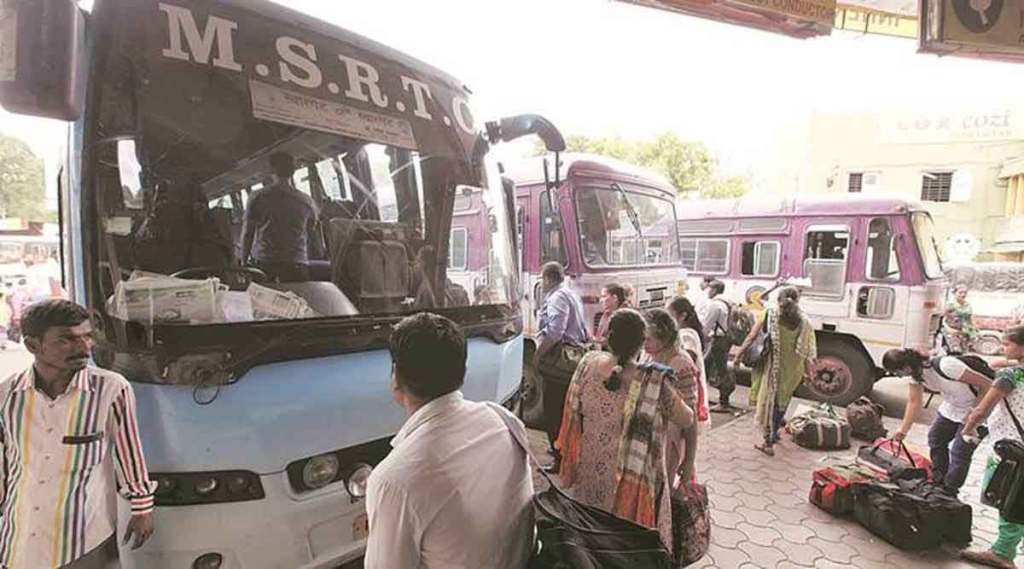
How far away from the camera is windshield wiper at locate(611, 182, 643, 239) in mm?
5910

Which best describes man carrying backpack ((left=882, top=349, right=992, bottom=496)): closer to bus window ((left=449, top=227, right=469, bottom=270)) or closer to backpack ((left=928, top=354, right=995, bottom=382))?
backpack ((left=928, top=354, right=995, bottom=382))

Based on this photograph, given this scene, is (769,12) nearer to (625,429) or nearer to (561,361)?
(561,361)

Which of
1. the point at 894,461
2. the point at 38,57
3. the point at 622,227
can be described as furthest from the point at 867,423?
the point at 38,57

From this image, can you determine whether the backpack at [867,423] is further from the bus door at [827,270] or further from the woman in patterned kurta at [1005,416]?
→ the woman in patterned kurta at [1005,416]

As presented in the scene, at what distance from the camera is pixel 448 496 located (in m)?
1.23

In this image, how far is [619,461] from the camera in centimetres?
236

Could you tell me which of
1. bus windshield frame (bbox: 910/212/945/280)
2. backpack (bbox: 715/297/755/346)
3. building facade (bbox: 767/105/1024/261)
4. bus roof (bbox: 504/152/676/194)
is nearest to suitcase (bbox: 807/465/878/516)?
backpack (bbox: 715/297/755/346)

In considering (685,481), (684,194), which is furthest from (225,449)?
(684,194)

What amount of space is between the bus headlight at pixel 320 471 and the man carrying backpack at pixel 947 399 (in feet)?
12.8

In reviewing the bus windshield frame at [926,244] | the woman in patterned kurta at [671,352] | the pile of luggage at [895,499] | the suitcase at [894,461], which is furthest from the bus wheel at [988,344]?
the woman in patterned kurta at [671,352]

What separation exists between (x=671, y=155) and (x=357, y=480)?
19368 millimetres

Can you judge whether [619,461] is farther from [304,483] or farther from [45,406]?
[45,406]

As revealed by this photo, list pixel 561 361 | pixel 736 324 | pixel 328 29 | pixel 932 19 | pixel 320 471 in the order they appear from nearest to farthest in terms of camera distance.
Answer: pixel 320 471 < pixel 328 29 < pixel 932 19 < pixel 561 361 < pixel 736 324

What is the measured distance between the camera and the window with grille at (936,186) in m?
18.7
